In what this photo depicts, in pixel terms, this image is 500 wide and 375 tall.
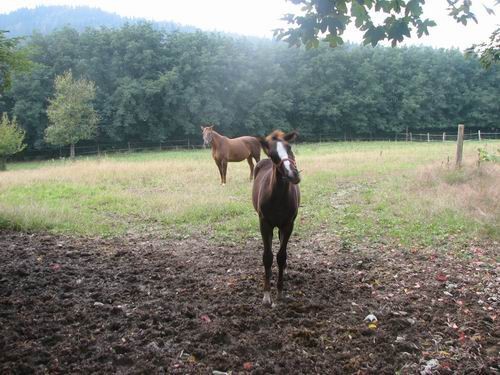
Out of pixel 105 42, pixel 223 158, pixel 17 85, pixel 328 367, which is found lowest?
pixel 328 367

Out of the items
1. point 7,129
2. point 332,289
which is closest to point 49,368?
point 332,289

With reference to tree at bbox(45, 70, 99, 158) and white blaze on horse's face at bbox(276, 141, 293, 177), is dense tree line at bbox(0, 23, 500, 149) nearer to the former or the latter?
tree at bbox(45, 70, 99, 158)

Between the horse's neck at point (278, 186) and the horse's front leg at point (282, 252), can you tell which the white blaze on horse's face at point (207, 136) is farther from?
the horse's neck at point (278, 186)

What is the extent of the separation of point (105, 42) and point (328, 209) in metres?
42.4

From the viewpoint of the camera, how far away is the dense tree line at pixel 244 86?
139ft

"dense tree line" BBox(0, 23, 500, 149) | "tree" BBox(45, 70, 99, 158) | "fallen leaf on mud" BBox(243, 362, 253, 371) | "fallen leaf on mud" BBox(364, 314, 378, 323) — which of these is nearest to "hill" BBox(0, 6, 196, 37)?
"dense tree line" BBox(0, 23, 500, 149)

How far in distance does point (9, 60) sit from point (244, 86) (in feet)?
136

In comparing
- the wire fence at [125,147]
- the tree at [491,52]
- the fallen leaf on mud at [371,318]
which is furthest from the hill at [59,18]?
the fallen leaf on mud at [371,318]

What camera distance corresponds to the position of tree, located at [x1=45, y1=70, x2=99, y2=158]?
3556 centimetres

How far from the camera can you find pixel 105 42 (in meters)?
44.9

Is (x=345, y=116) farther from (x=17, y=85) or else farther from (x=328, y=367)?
(x=328, y=367)

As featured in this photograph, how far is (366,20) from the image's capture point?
4273 millimetres

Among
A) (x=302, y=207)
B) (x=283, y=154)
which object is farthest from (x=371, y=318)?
(x=302, y=207)

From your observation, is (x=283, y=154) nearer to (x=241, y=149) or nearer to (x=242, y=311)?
(x=242, y=311)
